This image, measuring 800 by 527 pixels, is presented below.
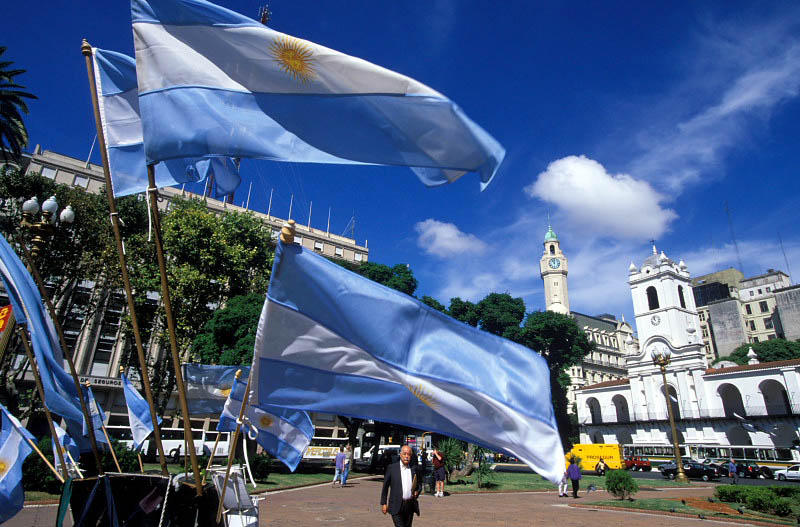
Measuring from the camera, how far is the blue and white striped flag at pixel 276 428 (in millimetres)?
6984

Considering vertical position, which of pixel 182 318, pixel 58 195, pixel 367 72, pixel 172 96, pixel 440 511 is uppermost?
pixel 58 195

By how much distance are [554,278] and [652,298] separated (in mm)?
34800

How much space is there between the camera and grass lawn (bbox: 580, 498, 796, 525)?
1273 cm

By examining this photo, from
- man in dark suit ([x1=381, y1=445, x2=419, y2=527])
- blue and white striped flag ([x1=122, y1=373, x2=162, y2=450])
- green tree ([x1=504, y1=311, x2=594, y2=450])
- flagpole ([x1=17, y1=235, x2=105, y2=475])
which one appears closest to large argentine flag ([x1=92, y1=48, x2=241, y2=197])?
flagpole ([x1=17, y1=235, x2=105, y2=475])

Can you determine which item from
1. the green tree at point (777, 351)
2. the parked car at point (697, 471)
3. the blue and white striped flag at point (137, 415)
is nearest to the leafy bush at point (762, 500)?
the blue and white striped flag at point (137, 415)

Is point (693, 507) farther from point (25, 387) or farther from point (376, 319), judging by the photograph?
point (25, 387)

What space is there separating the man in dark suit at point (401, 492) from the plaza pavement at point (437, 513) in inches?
187

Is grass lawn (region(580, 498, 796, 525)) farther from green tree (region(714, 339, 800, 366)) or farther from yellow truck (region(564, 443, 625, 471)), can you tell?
green tree (region(714, 339, 800, 366))

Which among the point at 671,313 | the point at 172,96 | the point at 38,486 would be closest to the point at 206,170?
the point at 172,96

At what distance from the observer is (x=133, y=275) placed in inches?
1054

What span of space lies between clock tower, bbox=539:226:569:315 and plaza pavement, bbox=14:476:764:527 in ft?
242

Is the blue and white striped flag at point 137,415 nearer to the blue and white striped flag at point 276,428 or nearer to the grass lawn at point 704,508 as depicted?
the blue and white striped flag at point 276,428

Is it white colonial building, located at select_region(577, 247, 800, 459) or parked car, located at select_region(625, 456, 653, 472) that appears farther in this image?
white colonial building, located at select_region(577, 247, 800, 459)

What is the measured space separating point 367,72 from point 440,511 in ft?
41.9
